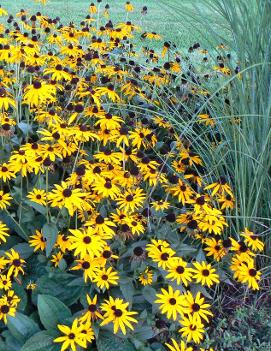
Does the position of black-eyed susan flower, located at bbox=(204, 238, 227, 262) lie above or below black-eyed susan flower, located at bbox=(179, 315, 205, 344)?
above

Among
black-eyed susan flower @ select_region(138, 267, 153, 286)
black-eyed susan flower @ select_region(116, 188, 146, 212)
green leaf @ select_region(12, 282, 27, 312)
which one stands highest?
black-eyed susan flower @ select_region(116, 188, 146, 212)

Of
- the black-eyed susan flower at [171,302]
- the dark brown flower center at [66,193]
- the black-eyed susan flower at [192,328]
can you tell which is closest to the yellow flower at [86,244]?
the dark brown flower center at [66,193]

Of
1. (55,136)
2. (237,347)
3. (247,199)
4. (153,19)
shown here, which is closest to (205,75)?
(247,199)

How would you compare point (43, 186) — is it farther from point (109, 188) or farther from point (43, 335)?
point (43, 335)

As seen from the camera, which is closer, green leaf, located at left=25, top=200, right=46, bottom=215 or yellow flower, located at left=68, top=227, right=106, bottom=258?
yellow flower, located at left=68, top=227, right=106, bottom=258

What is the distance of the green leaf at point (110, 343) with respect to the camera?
5.96 feet

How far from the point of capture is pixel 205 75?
314cm

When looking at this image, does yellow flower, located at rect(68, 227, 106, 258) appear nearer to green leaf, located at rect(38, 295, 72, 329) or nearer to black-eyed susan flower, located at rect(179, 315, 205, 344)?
green leaf, located at rect(38, 295, 72, 329)

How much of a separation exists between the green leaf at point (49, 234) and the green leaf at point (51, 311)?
0.47 ft

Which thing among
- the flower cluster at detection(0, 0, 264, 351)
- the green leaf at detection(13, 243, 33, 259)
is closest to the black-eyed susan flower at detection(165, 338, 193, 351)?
the flower cluster at detection(0, 0, 264, 351)

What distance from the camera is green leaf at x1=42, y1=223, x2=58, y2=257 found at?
1.91 meters

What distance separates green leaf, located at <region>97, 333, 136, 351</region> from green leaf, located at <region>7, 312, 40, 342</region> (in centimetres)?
21

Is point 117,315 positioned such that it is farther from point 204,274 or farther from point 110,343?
point 204,274

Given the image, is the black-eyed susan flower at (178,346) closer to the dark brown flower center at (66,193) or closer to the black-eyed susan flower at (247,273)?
the black-eyed susan flower at (247,273)
